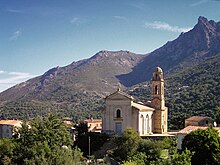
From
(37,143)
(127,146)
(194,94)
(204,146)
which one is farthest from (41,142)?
(194,94)

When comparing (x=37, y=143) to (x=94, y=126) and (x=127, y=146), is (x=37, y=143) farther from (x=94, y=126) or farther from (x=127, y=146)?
(x=94, y=126)

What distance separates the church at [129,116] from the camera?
45.8 metres

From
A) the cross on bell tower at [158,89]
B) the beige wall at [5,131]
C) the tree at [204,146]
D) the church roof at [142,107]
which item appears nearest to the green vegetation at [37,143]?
the church roof at [142,107]

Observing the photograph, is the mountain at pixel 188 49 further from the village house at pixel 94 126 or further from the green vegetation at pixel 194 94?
the village house at pixel 94 126

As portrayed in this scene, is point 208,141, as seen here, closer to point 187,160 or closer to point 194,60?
point 187,160

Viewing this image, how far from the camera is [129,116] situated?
4581 cm

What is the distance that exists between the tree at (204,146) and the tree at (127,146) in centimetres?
778

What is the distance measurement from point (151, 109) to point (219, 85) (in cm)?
4300

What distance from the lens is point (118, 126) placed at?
4650 cm

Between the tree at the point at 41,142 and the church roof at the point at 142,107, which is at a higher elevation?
the church roof at the point at 142,107

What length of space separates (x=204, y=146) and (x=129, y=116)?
15578 mm

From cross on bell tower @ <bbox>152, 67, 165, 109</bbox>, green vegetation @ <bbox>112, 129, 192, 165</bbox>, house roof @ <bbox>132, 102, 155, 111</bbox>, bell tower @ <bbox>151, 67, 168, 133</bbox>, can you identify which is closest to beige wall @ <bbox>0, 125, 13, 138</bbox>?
house roof @ <bbox>132, 102, 155, 111</bbox>

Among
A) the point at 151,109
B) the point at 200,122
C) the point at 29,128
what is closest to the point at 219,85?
the point at 200,122

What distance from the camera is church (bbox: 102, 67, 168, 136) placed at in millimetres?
45750
